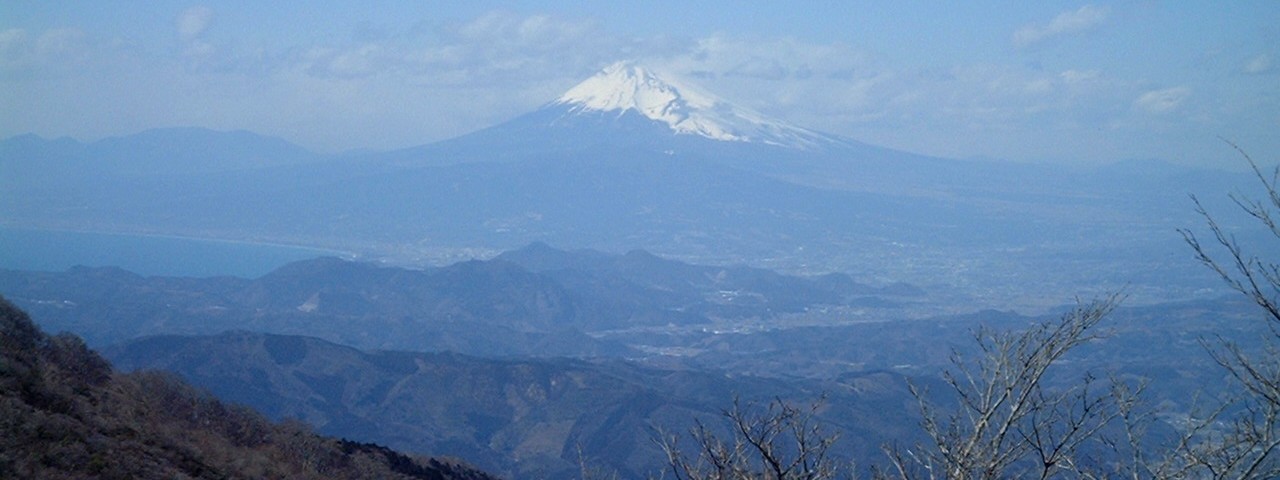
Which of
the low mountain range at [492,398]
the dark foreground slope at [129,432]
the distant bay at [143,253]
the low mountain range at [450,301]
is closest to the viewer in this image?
the dark foreground slope at [129,432]

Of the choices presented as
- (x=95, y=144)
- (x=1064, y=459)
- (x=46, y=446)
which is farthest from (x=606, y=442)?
(x=95, y=144)

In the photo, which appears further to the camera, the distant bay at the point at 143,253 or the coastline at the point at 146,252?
the coastline at the point at 146,252

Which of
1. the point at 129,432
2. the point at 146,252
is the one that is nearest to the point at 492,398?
the point at 129,432

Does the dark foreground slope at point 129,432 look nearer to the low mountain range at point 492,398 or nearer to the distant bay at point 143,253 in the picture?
the low mountain range at point 492,398

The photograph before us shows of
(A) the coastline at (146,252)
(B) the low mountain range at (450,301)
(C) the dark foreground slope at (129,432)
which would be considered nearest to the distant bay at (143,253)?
(A) the coastline at (146,252)

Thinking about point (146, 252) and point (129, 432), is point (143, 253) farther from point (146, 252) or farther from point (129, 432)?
point (129, 432)

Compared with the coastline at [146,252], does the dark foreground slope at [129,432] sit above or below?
above
